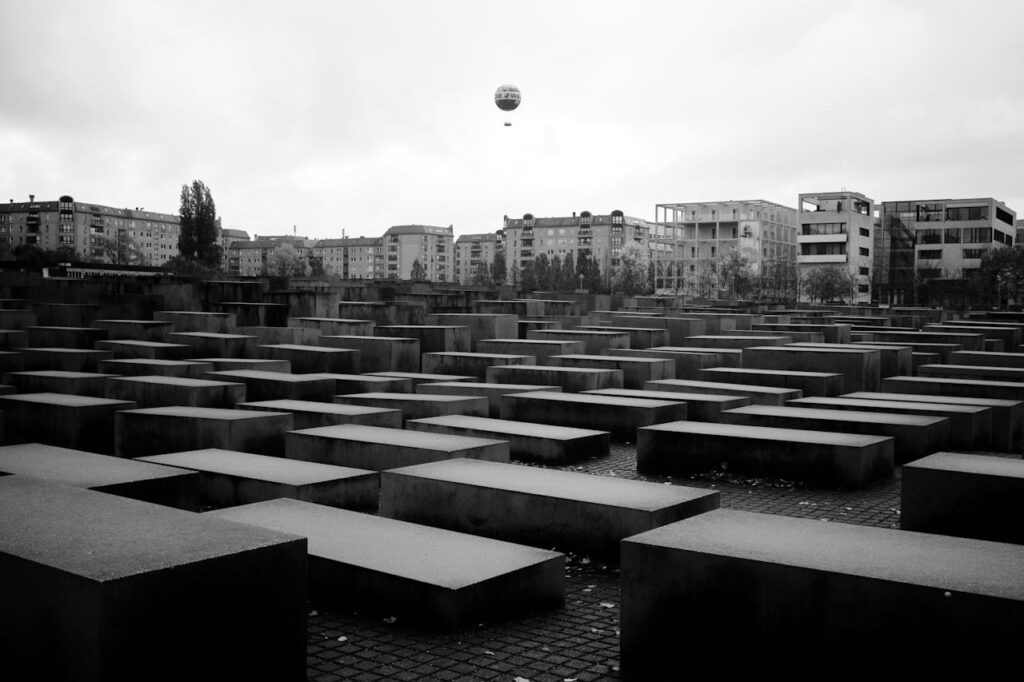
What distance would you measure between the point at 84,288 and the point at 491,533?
72.7ft

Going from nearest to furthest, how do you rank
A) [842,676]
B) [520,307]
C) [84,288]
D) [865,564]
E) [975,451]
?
[842,676]
[865,564]
[975,451]
[84,288]
[520,307]

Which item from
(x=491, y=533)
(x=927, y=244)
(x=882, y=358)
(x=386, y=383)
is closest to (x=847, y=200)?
(x=927, y=244)

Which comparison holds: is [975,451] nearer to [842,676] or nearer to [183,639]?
[842,676]

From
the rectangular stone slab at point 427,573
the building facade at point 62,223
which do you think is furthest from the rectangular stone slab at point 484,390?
the building facade at point 62,223

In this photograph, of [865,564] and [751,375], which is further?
[751,375]

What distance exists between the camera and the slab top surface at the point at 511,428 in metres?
11.5

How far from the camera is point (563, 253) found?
A: 18738 cm

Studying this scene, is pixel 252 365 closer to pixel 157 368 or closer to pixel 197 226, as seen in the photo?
pixel 157 368

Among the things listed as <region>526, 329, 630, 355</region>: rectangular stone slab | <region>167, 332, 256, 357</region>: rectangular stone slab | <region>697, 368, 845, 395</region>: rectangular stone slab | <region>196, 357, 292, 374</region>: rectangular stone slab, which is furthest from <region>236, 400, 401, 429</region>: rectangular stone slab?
<region>526, 329, 630, 355</region>: rectangular stone slab

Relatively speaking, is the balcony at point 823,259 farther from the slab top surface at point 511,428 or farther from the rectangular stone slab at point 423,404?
the slab top surface at point 511,428

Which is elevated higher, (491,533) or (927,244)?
(927,244)

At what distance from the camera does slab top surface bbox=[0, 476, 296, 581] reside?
445cm

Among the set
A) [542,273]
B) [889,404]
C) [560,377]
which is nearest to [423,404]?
[560,377]

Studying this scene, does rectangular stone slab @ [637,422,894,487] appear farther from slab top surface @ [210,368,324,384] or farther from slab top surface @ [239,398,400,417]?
slab top surface @ [210,368,324,384]
